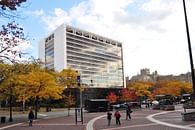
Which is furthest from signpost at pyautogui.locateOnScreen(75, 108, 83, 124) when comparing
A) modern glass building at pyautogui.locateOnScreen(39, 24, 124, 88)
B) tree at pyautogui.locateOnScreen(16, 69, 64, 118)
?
modern glass building at pyautogui.locateOnScreen(39, 24, 124, 88)

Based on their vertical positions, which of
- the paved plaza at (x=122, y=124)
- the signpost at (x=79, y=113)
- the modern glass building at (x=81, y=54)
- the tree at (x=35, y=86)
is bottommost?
the paved plaza at (x=122, y=124)

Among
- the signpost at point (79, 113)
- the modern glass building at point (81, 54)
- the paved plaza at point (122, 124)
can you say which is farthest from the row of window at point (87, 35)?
the signpost at point (79, 113)

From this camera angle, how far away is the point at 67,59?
167750 mm

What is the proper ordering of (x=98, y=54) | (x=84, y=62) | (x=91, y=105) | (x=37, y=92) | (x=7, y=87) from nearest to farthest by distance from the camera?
(x=7, y=87) → (x=37, y=92) → (x=91, y=105) → (x=84, y=62) → (x=98, y=54)

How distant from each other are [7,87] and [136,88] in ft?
203

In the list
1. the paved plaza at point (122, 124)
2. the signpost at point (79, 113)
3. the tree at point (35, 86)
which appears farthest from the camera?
the tree at point (35, 86)

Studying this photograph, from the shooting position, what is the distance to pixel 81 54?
582 feet

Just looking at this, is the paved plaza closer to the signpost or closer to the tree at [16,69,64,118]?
the signpost

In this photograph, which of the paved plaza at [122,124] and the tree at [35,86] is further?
the tree at [35,86]

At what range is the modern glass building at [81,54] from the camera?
168m

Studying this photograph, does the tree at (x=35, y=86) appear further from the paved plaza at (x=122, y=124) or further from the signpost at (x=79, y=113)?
the signpost at (x=79, y=113)

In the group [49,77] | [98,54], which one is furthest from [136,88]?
[98,54]

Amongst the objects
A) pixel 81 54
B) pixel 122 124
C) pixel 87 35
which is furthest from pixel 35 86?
pixel 87 35

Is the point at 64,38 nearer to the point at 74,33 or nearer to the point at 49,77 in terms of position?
the point at 74,33
